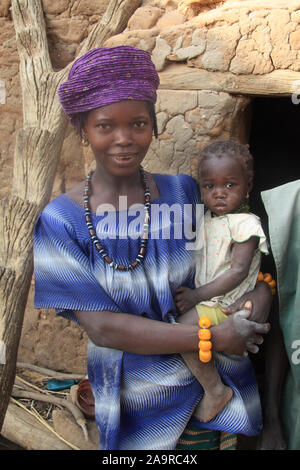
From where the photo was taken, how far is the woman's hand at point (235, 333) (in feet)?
5.90

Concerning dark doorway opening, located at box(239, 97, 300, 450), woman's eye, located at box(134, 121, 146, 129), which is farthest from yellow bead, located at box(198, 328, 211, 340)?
dark doorway opening, located at box(239, 97, 300, 450)

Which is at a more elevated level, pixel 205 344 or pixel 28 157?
pixel 28 157

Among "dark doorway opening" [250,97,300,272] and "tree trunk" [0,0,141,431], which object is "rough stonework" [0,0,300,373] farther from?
"dark doorway opening" [250,97,300,272]

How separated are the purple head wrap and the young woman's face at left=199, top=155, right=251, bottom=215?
15.4 inches

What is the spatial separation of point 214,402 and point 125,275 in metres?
0.59

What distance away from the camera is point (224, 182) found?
195 cm

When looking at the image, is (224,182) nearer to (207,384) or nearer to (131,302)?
(131,302)

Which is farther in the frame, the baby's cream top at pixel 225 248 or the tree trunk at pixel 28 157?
the tree trunk at pixel 28 157

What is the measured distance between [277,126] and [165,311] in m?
2.26

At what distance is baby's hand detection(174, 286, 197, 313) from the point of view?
1.90 metres

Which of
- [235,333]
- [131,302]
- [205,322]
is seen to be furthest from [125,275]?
[235,333]

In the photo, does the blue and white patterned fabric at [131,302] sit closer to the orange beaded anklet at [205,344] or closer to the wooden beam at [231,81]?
the orange beaded anklet at [205,344]

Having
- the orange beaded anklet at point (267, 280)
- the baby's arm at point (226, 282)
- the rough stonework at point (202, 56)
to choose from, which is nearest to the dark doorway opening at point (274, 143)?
the rough stonework at point (202, 56)
